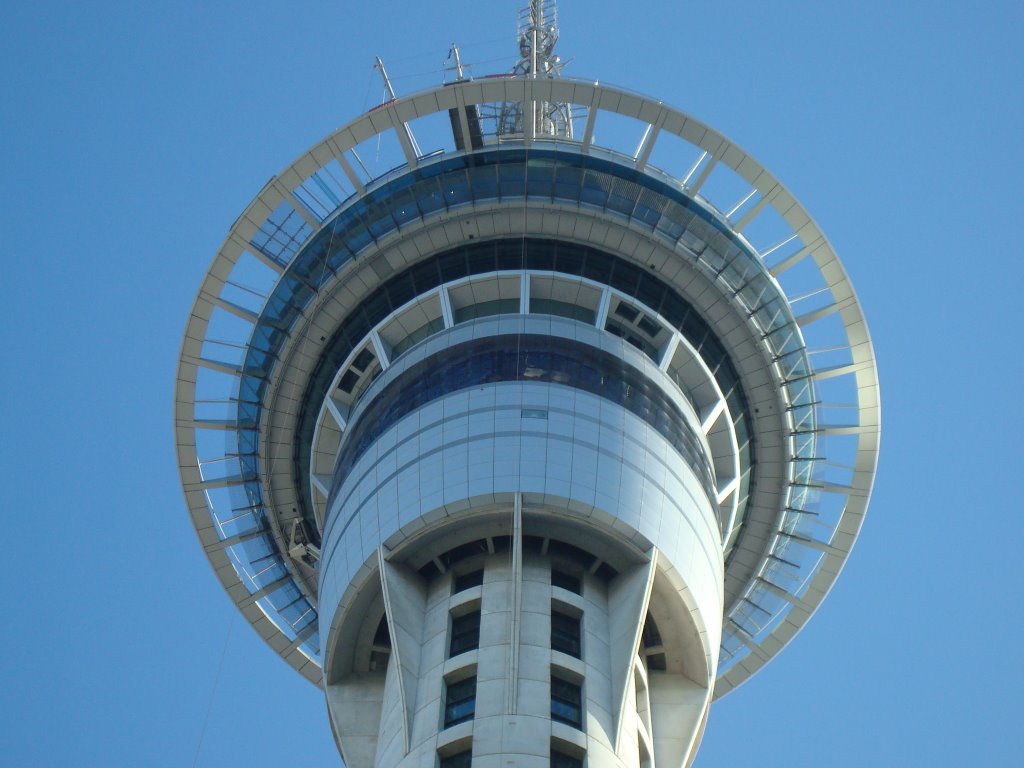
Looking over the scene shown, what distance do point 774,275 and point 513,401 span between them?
11582 mm

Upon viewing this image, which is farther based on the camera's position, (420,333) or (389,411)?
(420,333)

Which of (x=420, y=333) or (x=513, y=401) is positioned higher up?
(x=420, y=333)

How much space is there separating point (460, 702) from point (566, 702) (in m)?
2.69

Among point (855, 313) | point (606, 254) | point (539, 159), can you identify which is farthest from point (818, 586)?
point (539, 159)

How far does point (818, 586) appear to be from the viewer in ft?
174

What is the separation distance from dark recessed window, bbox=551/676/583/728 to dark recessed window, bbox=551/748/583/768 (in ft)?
2.75

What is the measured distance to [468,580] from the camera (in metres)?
44.3

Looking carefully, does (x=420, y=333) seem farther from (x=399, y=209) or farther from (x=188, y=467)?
(x=188, y=467)

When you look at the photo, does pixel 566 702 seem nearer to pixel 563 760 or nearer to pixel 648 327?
pixel 563 760

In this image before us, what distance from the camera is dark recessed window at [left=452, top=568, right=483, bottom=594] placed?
44.1 m

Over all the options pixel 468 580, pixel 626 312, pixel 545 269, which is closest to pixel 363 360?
pixel 545 269

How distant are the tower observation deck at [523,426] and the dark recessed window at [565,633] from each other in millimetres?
112

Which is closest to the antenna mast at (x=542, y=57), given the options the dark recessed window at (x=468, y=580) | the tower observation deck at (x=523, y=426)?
the tower observation deck at (x=523, y=426)

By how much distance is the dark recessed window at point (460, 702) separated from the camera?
38875 mm
